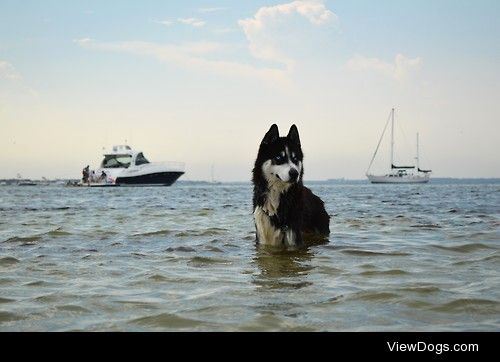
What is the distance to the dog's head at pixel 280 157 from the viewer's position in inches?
291

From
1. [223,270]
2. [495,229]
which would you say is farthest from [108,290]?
[495,229]

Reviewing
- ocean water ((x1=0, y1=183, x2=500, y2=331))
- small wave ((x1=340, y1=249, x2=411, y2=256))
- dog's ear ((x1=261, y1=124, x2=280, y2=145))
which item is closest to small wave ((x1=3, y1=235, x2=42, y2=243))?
ocean water ((x1=0, y1=183, x2=500, y2=331))

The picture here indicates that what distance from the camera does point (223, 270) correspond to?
6.22 meters

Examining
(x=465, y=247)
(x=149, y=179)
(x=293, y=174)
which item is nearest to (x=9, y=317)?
(x=293, y=174)

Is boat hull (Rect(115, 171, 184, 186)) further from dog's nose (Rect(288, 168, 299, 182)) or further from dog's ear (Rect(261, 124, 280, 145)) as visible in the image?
dog's nose (Rect(288, 168, 299, 182))

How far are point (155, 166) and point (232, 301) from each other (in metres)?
69.7

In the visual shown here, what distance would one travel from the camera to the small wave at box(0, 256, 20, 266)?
6768 mm

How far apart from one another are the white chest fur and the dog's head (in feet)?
1.77

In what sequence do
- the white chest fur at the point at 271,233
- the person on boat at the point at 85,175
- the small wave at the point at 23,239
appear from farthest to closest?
the person on boat at the point at 85,175, the small wave at the point at 23,239, the white chest fur at the point at 271,233

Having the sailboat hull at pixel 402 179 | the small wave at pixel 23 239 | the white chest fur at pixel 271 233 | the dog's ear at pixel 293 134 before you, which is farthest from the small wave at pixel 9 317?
the sailboat hull at pixel 402 179

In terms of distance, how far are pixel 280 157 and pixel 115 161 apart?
71346 millimetres

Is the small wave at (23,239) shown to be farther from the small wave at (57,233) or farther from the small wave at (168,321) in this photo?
the small wave at (168,321)

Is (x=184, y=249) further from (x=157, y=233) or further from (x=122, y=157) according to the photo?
(x=122, y=157)
